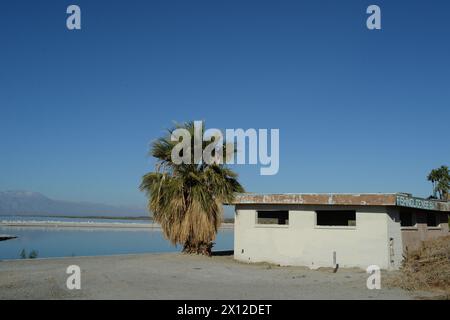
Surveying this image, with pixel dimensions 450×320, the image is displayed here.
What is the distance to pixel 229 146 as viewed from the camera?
79.3 ft

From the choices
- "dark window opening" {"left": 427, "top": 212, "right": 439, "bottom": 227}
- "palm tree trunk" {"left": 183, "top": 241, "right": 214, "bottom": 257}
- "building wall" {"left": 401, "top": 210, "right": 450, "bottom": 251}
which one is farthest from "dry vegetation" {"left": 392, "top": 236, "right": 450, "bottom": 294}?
"palm tree trunk" {"left": 183, "top": 241, "right": 214, "bottom": 257}

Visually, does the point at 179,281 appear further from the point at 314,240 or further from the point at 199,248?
the point at 199,248

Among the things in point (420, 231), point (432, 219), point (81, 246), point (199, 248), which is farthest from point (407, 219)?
point (81, 246)

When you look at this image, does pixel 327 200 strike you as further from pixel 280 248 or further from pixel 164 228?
pixel 164 228

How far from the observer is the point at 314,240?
66.5 ft

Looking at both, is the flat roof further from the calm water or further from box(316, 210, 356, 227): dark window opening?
box(316, 210, 356, 227): dark window opening

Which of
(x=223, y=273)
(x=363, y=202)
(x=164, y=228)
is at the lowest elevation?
(x=223, y=273)

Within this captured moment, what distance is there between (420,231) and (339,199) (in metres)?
7.04

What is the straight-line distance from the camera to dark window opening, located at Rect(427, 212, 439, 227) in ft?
85.4

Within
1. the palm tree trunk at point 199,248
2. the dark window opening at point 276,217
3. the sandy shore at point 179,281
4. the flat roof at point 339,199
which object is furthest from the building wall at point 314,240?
the dark window opening at point 276,217

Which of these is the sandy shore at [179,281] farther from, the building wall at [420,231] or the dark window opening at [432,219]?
the dark window opening at [432,219]

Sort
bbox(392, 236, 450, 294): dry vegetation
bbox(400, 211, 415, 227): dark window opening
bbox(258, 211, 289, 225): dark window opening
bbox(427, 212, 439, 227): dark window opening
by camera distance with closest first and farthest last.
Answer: bbox(392, 236, 450, 294): dry vegetation
bbox(400, 211, 415, 227): dark window opening
bbox(427, 212, 439, 227): dark window opening
bbox(258, 211, 289, 225): dark window opening
